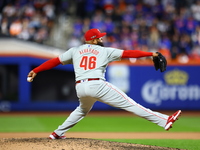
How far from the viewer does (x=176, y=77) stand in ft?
49.2

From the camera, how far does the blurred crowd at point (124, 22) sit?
15.4 metres

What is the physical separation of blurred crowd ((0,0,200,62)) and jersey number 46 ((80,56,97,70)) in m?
9.52

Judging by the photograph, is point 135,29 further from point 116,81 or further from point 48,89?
Result: point 48,89

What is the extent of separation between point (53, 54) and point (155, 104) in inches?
180

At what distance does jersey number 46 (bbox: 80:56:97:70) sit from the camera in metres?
5.64

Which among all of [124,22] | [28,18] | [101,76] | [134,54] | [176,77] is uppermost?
[28,18]

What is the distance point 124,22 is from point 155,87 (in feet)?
11.1

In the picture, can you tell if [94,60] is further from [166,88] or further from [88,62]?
[166,88]

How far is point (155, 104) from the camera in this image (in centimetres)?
1479

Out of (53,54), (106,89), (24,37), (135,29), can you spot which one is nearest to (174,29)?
(135,29)

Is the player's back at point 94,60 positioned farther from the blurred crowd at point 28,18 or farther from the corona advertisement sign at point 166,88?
the blurred crowd at point 28,18

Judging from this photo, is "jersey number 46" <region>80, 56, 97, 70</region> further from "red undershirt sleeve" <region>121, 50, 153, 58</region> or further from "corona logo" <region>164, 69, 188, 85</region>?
"corona logo" <region>164, 69, 188, 85</region>

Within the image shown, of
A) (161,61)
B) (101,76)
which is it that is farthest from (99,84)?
(161,61)

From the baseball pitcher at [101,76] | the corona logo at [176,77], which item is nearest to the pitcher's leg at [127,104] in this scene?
the baseball pitcher at [101,76]
